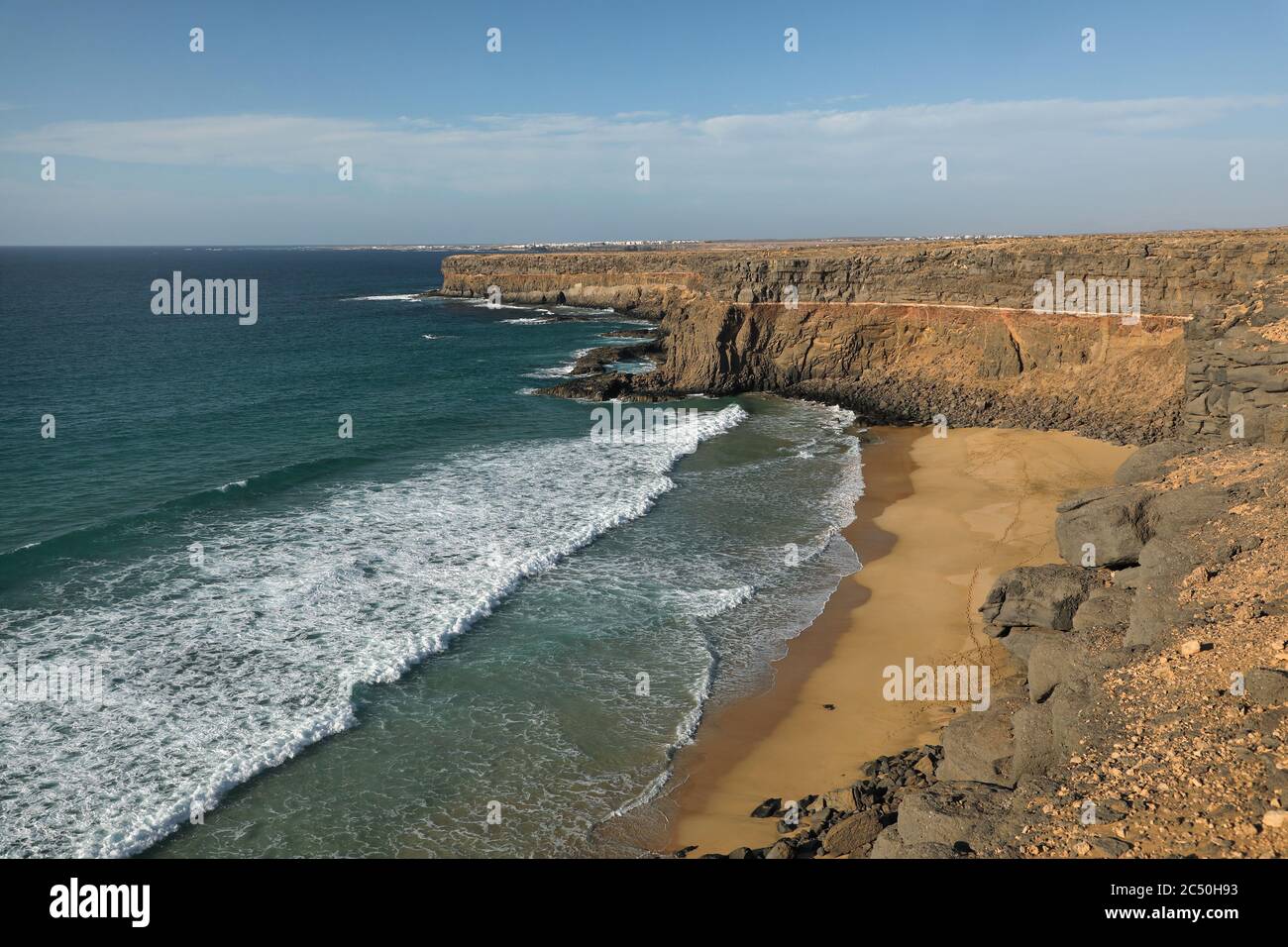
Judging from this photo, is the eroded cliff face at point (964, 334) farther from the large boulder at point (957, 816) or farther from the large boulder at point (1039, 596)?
the large boulder at point (957, 816)

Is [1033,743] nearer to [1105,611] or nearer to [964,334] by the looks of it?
[1105,611]
